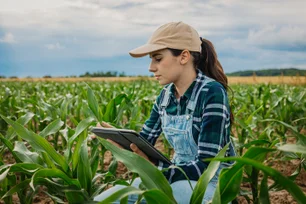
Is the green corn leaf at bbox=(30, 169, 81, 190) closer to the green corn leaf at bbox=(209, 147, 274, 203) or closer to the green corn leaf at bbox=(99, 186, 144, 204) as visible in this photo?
the green corn leaf at bbox=(99, 186, 144, 204)

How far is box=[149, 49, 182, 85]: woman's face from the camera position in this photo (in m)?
2.16

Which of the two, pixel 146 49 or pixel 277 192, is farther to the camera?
pixel 277 192

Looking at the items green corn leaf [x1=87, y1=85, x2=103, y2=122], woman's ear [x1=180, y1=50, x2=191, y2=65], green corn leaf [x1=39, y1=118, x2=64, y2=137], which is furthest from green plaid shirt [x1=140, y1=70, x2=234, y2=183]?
green corn leaf [x1=87, y1=85, x2=103, y2=122]

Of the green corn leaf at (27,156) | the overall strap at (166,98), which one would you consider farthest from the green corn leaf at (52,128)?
Answer: the overall strap at (166,98)

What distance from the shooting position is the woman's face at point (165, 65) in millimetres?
2162

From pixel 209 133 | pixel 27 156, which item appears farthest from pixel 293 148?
pixel 27 156

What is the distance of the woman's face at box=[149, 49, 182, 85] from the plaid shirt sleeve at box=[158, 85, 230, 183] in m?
0.22

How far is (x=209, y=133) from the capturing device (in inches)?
80.4

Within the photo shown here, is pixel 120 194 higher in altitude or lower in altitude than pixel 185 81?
lower

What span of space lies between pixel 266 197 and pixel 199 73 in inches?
34.3

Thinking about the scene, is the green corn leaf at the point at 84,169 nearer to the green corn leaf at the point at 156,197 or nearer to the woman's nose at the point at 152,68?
the woman's nose at the point at 152,68

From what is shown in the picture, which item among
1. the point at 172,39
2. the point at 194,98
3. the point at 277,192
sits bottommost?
the point at 277,192

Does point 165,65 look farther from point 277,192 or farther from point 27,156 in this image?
point 277,192

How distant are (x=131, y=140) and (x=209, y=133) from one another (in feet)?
1.24
